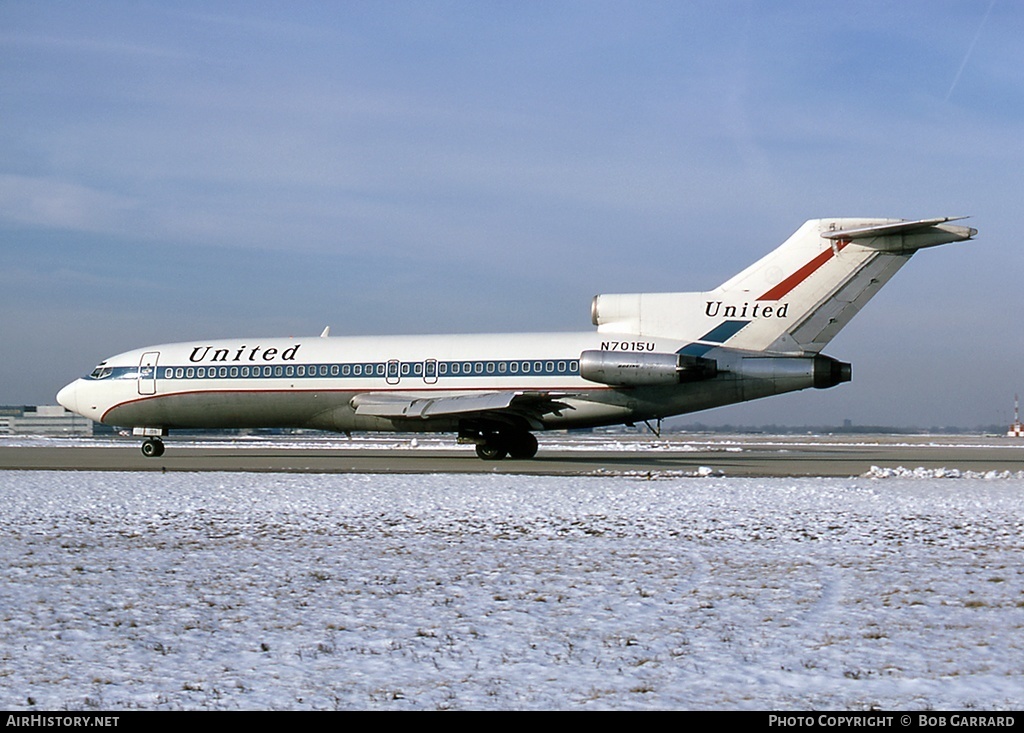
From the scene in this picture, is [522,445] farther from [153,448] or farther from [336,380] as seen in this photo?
[153,448]

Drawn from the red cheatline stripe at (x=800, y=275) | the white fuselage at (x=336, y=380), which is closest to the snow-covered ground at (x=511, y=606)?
the red cheatline stripe at (x=800, y=275)

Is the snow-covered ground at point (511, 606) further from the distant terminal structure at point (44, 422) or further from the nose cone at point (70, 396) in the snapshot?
the distant terminal structure at point (44, 422)

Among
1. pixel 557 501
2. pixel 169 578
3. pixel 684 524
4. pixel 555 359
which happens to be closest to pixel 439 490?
pixel 557 501

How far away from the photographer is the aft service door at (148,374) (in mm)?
26641

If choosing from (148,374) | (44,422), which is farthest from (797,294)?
(44,422)

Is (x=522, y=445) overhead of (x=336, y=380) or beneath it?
beneath

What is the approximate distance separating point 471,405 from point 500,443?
2.06 metres

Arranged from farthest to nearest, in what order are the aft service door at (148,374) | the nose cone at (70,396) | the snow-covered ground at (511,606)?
the nose cone at (70,396) < the aft service door at (148,374) < the snow-covered ground at (511,606)

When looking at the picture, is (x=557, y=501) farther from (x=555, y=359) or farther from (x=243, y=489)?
(x=555, y=359)

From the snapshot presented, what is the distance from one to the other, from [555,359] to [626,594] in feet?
54.7

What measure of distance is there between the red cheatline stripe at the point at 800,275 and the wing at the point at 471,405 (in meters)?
5.57

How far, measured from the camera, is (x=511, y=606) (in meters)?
6.14

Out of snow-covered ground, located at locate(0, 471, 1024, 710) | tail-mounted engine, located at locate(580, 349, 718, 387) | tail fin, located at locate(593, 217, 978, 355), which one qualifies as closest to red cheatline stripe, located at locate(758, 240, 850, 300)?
tail fin, located at locate(593, 217, 978, 355)

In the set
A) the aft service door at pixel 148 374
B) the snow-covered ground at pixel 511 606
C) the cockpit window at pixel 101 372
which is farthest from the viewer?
the cockpit window at pixel 101 372
